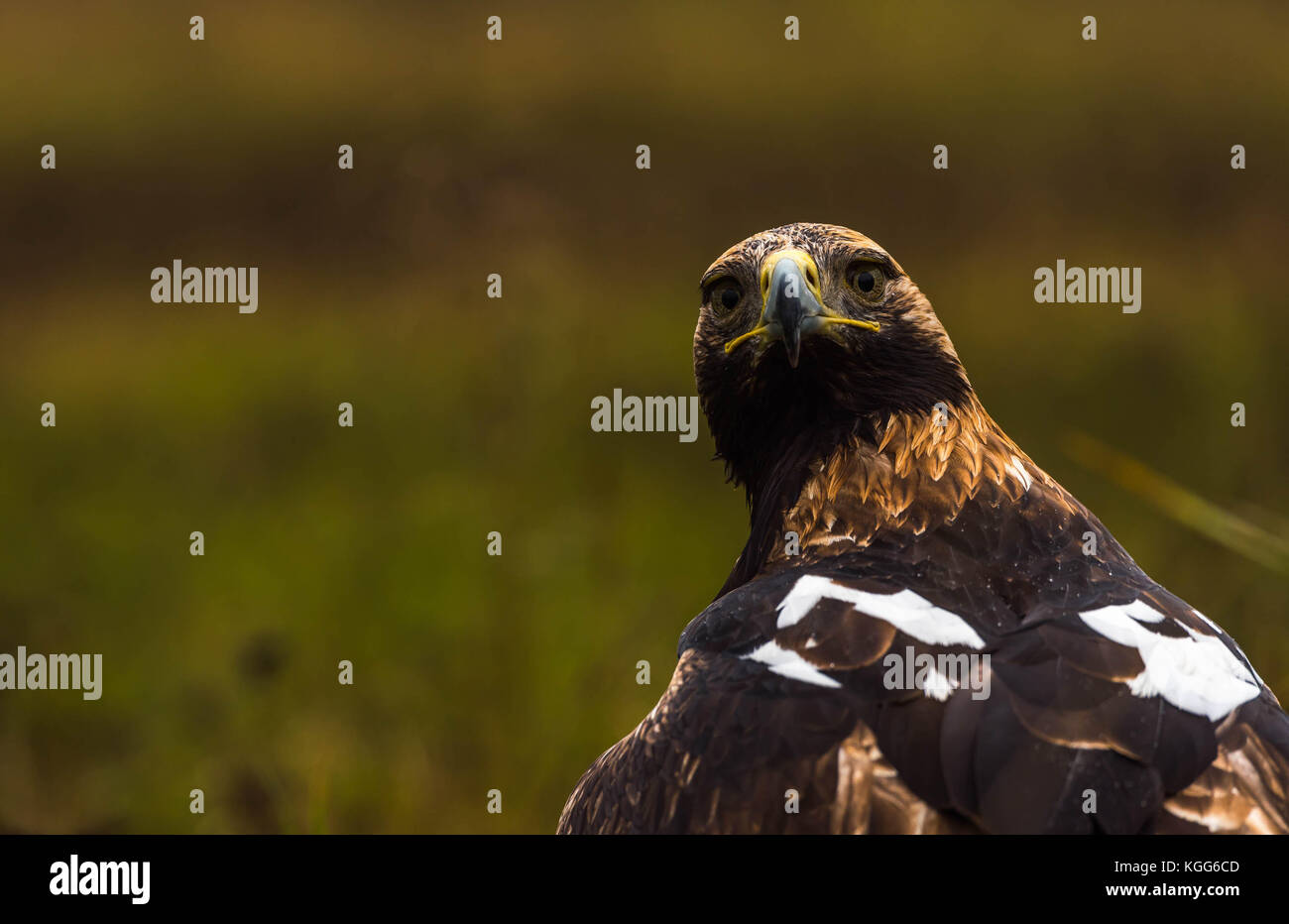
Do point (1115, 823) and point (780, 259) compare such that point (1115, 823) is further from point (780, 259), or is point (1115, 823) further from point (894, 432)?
point (780, 259)

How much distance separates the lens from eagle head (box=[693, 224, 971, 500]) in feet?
14.0

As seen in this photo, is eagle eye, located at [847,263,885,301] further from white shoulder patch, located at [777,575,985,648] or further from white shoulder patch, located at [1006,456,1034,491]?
white shoulder patch, located at [777,575,985,648]

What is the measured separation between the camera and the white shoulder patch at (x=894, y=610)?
11.3 feet

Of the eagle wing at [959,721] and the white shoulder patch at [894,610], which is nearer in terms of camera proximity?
the eagle wing at [959,721]

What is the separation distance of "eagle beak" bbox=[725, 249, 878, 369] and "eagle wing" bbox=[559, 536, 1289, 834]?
0.76 meters

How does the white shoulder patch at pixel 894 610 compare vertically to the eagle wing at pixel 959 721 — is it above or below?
above

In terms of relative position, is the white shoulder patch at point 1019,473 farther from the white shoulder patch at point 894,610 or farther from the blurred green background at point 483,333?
the white shoulder patch at point 894,610

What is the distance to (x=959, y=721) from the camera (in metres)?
3.27

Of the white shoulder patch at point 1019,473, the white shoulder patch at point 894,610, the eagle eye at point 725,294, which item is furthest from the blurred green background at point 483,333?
the white shoulder patch at point 894,610

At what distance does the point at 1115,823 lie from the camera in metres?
3.13

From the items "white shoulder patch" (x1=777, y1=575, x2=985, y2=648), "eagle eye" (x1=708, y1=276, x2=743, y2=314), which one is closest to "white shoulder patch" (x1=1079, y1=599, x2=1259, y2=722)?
"white shoulder patch" (x1=777, y1=575, x2=985, y2=648)

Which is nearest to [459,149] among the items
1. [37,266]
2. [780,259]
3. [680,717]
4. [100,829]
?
[37,266]

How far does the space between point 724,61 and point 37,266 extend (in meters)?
6.50

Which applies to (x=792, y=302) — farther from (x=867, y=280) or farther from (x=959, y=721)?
(x=959, y=721)
